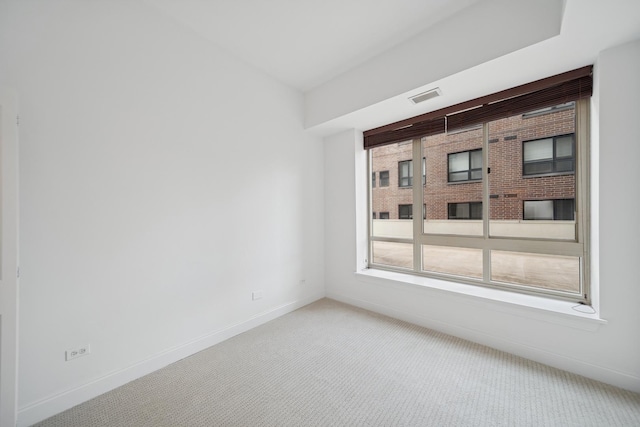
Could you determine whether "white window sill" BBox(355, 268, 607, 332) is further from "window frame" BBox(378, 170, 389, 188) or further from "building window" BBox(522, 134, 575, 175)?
"window frame" BBox(378, 170, 389, 188)

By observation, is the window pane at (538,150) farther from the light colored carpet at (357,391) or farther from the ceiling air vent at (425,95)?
the light colored carpet at (357,391)

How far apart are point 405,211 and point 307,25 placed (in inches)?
99.1

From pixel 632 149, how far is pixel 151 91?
3970mm

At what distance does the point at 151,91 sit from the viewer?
7.33 ft

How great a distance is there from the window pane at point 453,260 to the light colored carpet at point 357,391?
0.85 m

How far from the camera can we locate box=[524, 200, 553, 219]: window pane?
249 cm

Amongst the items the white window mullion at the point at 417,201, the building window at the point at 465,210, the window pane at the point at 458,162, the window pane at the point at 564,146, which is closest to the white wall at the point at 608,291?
the window pane at the point at 564,146

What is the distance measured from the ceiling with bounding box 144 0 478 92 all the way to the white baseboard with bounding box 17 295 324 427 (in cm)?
315

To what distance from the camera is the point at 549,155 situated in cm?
250

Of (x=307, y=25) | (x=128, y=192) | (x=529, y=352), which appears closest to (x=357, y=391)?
(x=529, y=352)

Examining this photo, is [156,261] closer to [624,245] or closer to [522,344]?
[522,344]

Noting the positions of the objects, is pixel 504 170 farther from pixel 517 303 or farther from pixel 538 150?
pixel 517 303

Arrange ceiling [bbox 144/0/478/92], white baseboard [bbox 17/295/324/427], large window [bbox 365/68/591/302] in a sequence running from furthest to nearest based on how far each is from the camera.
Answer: large window [bbox 365/68/591/302]
ceiling [bbox 144/0/478/92]
white baseboard [bbox 17/295/324/427]

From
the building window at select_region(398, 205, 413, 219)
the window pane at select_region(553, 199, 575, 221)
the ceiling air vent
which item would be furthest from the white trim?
the window pane at select_region(553, 199, 575, 221)
